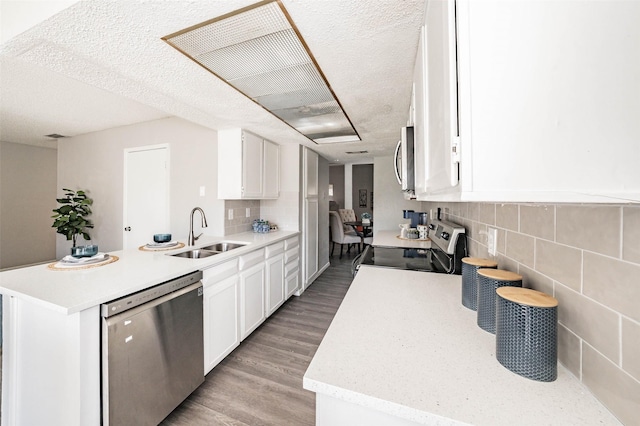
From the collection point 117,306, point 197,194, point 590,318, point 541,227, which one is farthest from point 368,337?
point 197,194

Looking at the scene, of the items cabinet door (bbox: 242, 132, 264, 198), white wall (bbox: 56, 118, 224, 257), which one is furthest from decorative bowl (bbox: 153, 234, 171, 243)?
cabinet door (bbox: 242, 132, 264, 198)

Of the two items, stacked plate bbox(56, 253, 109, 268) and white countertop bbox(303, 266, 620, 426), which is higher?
stacked plate bbox(56, 253, 109, 268)

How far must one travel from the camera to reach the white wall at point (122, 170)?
8.96 ft

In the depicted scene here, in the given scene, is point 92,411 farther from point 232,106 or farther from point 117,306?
point 232,106

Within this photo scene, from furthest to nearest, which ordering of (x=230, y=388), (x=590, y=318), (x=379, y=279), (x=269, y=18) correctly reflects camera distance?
(x=230, y=388)
(x=379, y=279)
(x=269, y=18)
(x=590, y=318)

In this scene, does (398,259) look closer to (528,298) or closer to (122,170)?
(528,298)

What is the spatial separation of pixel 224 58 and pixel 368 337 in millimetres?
1590

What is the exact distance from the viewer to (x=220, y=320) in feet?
6.08

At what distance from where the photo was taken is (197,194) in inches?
109

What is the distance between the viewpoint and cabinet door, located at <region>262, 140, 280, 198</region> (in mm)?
3047

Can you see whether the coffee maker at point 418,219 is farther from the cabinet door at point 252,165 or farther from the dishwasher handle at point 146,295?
the dishwasher handle at point 146,295

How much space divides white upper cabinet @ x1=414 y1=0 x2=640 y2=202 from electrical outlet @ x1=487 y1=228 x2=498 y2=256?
29.8 inches

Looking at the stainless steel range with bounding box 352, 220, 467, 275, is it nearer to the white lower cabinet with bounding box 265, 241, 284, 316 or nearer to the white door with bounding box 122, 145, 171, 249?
the white lower cabinet with bounding box 265, 241, 284, 316


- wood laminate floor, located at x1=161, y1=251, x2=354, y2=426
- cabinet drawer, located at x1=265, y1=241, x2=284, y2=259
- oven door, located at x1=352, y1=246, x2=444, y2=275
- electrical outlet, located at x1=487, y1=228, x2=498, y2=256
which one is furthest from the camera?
cabinet drawer, located at x1=265, y1=241, x2=284, y2=259
